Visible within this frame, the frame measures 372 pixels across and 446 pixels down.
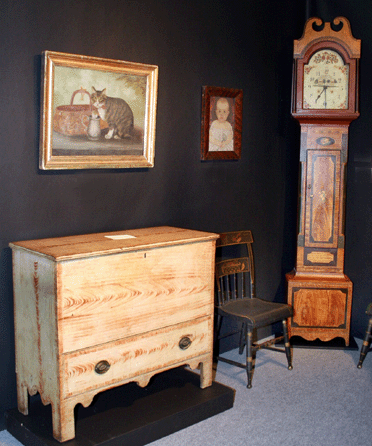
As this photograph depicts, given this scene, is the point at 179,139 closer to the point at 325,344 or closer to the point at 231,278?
the point at 231,278

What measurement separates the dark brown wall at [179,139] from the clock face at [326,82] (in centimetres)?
32

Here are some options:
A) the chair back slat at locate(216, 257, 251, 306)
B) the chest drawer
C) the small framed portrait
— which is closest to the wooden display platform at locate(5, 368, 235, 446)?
the chest drawer

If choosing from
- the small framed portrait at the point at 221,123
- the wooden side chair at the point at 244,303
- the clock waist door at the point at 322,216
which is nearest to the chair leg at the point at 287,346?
the wooden side chair at the point at 244,303

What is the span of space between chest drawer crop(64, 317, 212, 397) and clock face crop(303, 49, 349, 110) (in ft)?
6.47

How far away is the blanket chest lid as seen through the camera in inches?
106

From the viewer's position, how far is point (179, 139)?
376cm

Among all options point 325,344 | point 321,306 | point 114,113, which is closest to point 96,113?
point 114,113

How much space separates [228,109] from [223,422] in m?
2.17

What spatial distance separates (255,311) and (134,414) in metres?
1.13

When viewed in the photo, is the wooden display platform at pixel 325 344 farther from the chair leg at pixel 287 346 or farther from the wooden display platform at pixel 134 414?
the wooden display platform at pixel 134 414

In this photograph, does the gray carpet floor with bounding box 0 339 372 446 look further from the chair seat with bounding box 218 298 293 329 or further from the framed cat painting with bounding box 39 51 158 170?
the framed cat painting with bounding box 39 51 158 170

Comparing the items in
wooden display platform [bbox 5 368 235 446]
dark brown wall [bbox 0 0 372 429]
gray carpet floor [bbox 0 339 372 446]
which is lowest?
gray carpet floor [bbox 0 339 372 446]

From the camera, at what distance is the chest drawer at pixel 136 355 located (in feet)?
8.97

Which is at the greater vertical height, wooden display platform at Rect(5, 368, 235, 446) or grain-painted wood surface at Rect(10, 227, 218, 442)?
grain-painted wood surface at Rect(10, 227, 218, 442)
